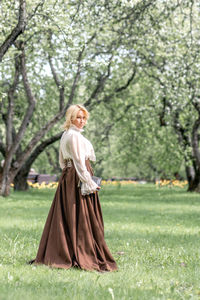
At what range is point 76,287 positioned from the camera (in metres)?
5.38

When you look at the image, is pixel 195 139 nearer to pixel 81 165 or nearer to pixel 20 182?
pixel 20 182

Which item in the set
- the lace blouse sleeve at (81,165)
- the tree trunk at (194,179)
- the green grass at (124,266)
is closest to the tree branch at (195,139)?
the tree trunk at (194,179)

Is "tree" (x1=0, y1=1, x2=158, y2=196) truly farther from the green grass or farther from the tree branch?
the green grass

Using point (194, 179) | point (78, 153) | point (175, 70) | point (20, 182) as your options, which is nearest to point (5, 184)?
point (20, 182)

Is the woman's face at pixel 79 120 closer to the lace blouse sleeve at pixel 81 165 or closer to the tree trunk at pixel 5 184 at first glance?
the lace blouse sleeve at pixel 81 165

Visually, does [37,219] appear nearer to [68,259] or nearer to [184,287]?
[68,259]

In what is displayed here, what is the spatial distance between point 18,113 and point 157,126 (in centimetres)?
787

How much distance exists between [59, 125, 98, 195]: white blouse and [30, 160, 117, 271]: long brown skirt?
16 cm

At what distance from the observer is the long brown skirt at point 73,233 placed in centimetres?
662

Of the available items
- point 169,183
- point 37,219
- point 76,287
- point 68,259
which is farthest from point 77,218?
point 169,183

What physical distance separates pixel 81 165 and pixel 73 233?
2.93 feet

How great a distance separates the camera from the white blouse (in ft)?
22.2

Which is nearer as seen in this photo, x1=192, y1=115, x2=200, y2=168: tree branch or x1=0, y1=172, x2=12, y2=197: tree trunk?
x1=0, y1=172, x2=12, y2=197: tree trunk

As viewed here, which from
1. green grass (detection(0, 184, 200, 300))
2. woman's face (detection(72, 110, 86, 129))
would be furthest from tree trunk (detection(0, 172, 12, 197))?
woman's face (detection(72, 110, 86, 129))
